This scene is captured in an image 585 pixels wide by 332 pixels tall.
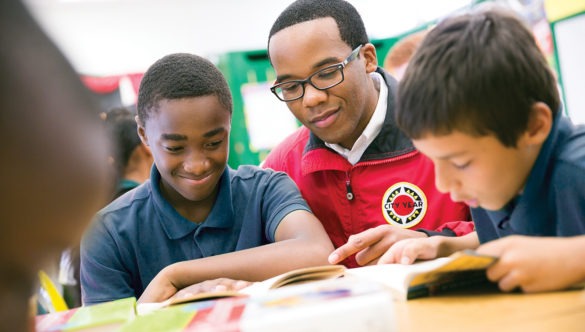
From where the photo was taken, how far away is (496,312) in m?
0.52

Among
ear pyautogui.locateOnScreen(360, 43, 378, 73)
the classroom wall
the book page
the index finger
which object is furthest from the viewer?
the classroom wall

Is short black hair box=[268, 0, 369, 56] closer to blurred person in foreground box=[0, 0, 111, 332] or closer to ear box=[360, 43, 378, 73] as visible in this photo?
ear box=[360, 43, 378, 73]

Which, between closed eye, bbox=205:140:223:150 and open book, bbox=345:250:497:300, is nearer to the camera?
open book, bbox=345:250:497:300

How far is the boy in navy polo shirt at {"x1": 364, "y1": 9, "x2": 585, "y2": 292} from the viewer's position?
676mm

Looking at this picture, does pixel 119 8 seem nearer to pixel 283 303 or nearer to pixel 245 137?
pixel 245 137

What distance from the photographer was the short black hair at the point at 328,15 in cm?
125

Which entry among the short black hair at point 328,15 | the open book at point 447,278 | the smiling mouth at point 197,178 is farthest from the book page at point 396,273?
the short black hair at point 328,15

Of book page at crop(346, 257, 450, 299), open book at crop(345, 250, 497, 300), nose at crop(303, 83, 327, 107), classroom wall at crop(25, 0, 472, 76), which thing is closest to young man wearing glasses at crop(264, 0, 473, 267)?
nose at crop(303, 83, 327, 107)

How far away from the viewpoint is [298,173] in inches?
55.1

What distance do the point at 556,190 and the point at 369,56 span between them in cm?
72

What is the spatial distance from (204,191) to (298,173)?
34 centimetres

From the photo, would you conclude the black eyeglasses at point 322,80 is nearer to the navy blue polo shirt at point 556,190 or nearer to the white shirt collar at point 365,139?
the white shirt collar at point 365,139

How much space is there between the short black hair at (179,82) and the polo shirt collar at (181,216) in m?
0.16

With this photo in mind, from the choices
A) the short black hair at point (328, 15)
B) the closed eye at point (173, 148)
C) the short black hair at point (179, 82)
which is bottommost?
the closed eye at point (173, 148)
